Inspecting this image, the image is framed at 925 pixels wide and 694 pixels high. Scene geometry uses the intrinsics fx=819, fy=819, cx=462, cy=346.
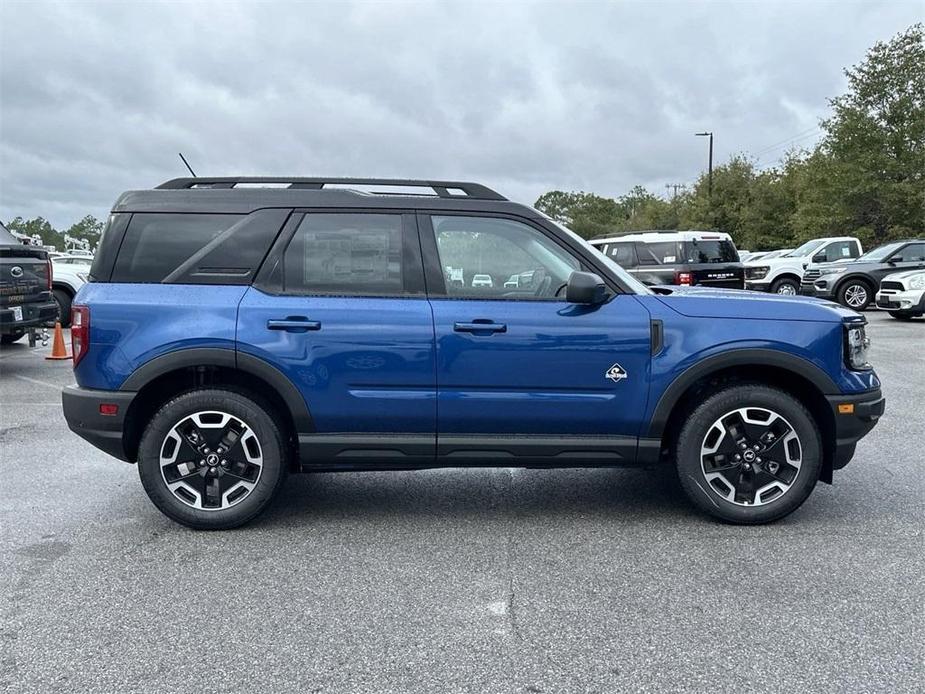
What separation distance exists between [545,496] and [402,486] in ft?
3.10

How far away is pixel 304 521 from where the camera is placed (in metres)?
4.63

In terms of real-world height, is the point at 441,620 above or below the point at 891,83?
below

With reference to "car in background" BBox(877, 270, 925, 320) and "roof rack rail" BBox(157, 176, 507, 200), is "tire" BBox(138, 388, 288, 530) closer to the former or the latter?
"roof rack rail" BBox(157, 176, 507, 200)

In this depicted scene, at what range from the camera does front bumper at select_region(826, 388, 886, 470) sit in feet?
14.3

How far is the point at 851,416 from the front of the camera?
172 inches

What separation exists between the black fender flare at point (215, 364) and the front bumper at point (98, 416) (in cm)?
8

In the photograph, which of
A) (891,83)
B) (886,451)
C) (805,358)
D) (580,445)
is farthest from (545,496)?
(891,83)

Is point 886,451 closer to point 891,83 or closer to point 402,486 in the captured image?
point 402,486

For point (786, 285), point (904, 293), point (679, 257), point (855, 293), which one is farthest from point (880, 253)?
point (679, 257)

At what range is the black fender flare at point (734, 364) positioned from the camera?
4301mm

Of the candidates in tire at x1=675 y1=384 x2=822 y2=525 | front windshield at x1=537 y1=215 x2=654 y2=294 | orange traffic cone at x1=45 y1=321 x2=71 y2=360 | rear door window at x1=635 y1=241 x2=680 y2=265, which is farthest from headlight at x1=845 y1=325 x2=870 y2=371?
rear door window at x1=635 y1=241 x2=680 y2=265

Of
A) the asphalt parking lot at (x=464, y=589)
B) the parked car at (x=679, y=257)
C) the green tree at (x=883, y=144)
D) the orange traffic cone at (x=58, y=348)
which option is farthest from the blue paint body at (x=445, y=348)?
the green tree at (x=883, y=144)

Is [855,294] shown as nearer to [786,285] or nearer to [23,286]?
[786,285]

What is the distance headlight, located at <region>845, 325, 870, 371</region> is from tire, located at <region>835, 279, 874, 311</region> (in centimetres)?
1559
